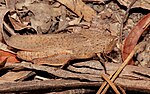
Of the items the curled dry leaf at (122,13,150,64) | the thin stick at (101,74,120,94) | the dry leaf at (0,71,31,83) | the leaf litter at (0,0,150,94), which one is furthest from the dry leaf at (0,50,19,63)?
the curled dry leaf at (122,13,150,64)

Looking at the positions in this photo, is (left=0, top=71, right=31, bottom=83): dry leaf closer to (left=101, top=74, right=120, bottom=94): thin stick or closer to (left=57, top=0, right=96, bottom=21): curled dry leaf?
(left=101, top=74, right=120, bottom=94): thin stick

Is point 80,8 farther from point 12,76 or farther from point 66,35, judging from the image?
point 12,76

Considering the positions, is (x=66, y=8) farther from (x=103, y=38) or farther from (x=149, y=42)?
(x=149, y=42)

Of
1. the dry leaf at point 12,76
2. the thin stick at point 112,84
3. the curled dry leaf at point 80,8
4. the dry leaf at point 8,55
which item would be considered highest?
the curled dry leaf at point 80,8

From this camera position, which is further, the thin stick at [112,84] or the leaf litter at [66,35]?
the leaf litter at [66,35]

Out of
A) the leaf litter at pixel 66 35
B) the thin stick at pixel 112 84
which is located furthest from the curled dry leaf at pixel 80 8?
the thin stick at pixel 112 84

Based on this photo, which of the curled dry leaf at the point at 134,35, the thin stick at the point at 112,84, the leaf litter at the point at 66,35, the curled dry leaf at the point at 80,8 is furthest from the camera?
the curled dry leaf at the point at 80,8

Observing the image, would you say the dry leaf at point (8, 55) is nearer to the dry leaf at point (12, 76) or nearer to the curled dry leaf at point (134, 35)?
the dry leaf at point (12, 76)

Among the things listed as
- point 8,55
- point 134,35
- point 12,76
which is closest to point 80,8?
point 134,35
